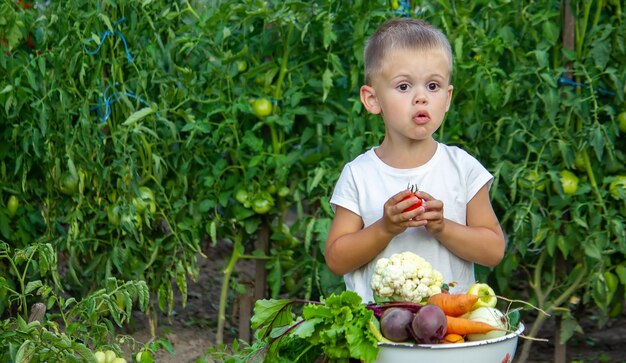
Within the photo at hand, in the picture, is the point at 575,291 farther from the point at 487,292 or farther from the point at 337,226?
the point at 487,292

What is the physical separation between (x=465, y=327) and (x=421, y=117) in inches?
25.0

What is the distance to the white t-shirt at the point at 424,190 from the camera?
2.71 meters

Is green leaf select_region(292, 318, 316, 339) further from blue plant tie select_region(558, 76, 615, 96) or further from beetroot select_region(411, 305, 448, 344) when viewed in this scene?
blue plant tie select_region(558, 76, 615, 96)

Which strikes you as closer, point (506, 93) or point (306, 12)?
point (506, 93)

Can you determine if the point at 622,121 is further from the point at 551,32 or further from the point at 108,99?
the point at 108,99

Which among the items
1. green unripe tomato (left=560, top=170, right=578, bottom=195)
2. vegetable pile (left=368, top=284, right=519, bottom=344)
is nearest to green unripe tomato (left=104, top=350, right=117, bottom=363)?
vegetable pile (left=368, top=284, right=519, bottom=344)

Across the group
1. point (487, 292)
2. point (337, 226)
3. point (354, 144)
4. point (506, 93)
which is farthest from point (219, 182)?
point (487, 292)

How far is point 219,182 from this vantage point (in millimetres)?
4324

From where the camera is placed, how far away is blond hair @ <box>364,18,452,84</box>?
2.62 metres

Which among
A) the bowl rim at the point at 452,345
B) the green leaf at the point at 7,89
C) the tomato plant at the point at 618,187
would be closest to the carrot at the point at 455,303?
the bowl rim at the point at 452,345

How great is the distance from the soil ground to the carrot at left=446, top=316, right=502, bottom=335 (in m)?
2.27

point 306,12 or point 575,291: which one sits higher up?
point 306,12

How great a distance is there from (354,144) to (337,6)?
21.5 inches

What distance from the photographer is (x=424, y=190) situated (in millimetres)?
2730
